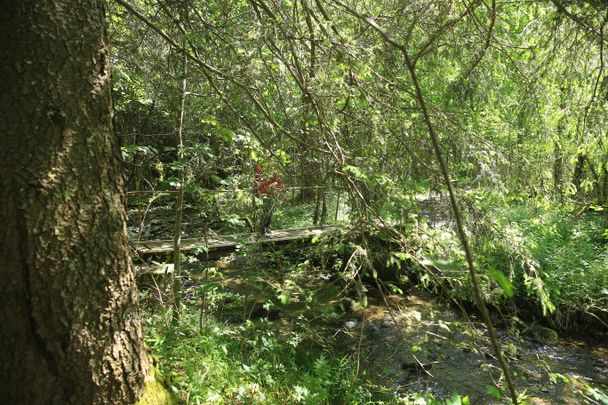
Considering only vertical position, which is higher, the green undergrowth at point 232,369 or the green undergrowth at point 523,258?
the green undergrowth at point 523,258

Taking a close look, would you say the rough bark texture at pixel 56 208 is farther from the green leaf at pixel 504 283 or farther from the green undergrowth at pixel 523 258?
the green leaf at pixel 504 283

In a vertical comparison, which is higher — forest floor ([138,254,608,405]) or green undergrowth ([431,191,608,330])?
green undergrowth ([431,191,608,330])

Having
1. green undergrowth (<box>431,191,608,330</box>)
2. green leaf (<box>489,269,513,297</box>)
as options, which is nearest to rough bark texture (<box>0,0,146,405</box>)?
green leaf (<box>489,269,513,297</box>)

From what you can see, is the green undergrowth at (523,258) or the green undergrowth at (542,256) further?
the green undergrowth at (542,256)

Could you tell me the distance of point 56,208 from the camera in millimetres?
1611

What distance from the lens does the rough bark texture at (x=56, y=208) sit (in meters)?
1.57

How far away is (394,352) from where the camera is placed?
5094 mm

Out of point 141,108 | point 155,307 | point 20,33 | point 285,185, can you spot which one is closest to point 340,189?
point 285,185

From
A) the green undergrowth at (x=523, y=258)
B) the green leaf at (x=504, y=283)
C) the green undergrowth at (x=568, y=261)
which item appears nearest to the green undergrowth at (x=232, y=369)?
the green undergrowth at (x=523, y=258)

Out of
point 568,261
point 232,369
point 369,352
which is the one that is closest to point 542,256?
point 568,261

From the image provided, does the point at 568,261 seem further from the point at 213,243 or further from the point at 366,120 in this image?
the point at 213,243

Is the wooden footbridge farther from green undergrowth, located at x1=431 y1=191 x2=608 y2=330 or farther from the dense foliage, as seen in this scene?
green undergrowth, located at x1=431 y1=191 x2=608 y2=330

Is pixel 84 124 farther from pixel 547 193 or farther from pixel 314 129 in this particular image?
pixel 547 193

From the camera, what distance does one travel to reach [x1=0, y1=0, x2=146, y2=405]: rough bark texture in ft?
5.16
